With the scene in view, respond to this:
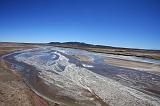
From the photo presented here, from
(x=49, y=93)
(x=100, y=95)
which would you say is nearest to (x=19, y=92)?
(x=49, y=93)

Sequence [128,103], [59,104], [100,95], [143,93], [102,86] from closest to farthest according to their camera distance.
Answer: [59,104]
[128,103]
[100,95]
[143,93]
[102,86]

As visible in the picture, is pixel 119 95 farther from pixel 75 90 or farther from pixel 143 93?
pixel 75 90

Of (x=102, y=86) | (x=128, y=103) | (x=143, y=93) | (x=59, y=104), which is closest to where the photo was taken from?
(x=59, y=104)

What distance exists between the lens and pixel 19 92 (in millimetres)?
14016

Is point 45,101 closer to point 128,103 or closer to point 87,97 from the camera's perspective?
point 87,97

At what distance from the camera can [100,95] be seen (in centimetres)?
1509

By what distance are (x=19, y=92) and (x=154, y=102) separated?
9.44 m

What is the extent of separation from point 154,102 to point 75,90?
6.05 metres

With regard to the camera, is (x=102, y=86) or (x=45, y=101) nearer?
(x=45, y=101)

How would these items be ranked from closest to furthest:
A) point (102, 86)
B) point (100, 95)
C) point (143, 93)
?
point (100, 95)
point (143, 93)
point (102, 86)

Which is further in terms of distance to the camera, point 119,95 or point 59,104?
point 119,95

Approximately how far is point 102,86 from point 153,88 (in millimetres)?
4735

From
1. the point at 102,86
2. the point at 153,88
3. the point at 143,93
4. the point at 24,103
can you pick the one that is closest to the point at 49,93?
the point at 24,103

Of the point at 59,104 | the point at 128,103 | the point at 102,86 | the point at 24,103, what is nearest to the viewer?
the point at 24,103
